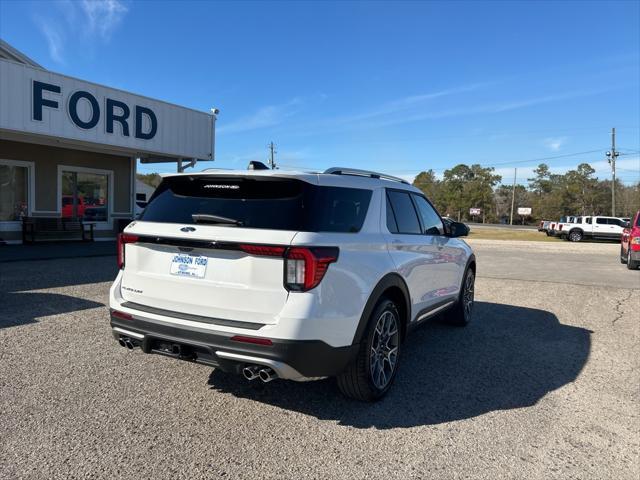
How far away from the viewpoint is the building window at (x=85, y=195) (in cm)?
1616

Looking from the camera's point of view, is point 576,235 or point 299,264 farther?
point 576,235

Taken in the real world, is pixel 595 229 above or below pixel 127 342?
above

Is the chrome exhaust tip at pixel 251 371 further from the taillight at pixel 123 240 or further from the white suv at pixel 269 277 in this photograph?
the taillight at pixel 123 240

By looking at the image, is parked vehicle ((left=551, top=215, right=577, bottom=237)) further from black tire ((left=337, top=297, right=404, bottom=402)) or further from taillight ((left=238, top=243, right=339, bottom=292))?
taillight ((left=238, top=243, right=339, bottom=292))

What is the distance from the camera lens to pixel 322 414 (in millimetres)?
3586

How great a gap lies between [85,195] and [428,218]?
48.4ft

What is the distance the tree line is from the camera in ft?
267

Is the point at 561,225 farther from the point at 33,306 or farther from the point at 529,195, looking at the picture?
the point at 529,195

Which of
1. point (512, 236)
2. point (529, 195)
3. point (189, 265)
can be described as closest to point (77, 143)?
point (189, 265)

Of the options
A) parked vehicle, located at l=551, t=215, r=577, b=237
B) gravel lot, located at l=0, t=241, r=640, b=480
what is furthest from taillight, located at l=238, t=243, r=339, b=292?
parked vehicle, located at l=551, t=215, r=577, b=237

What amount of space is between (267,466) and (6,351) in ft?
10.8

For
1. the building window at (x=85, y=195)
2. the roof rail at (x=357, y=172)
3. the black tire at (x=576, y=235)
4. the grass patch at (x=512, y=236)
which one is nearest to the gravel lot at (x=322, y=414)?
the roof rail at (x=357, y=172)

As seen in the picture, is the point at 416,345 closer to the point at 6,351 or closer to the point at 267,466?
the point at 267,466

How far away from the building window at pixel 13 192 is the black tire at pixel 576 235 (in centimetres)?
3318
